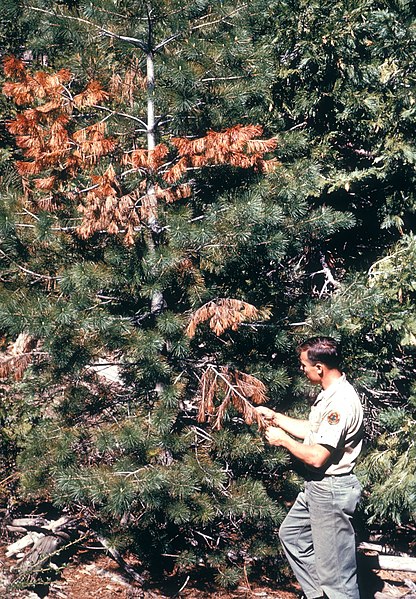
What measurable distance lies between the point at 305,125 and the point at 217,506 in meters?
3.91

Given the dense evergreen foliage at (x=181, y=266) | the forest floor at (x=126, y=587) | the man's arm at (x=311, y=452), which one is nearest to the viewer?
the man's arm at (x=311, y=452)

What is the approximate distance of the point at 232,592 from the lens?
215 inches

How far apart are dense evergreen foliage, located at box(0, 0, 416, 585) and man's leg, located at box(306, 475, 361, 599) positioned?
67cm

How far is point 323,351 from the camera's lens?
4402 mm

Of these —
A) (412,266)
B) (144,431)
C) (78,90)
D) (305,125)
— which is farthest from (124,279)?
(305,125)

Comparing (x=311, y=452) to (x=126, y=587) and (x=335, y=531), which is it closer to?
(x=335, y=531)

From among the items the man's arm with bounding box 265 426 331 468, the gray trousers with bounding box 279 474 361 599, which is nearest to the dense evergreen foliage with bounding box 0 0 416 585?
the man's arm with bounding box 265 426 331 468

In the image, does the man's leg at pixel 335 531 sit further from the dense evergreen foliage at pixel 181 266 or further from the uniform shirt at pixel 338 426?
the dense evergreen foliage at pixel 181 266

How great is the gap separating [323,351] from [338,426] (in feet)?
1.67

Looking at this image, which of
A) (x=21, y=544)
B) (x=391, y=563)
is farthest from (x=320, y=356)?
(x=21, y=544)

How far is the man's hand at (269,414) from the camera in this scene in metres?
4.70

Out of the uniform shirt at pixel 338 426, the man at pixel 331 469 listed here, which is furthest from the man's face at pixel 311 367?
the uniform shirt at pixel 338 426

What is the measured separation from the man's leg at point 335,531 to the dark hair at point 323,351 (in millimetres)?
785

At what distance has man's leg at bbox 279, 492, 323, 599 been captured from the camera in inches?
189
